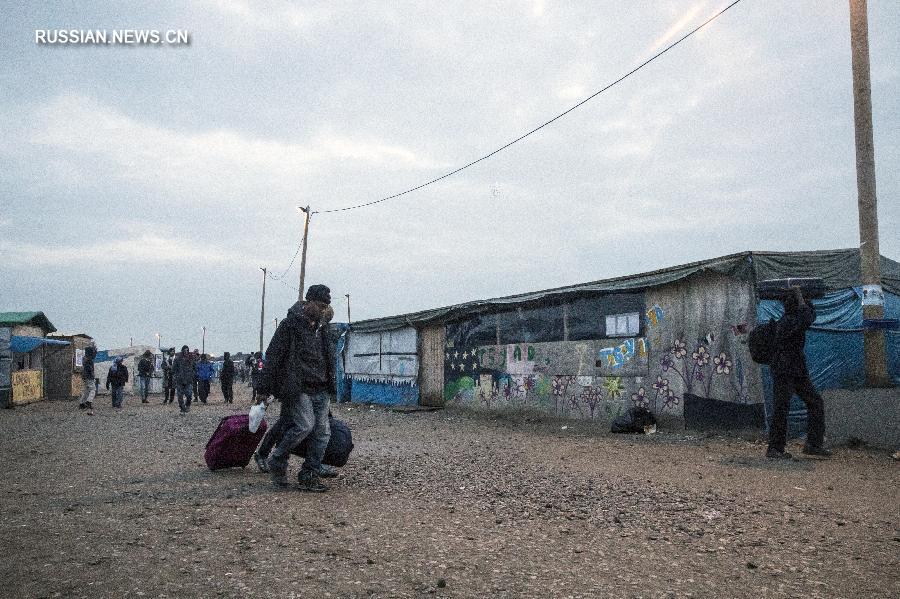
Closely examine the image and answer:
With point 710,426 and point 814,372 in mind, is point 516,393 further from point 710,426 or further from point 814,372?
point 814,372

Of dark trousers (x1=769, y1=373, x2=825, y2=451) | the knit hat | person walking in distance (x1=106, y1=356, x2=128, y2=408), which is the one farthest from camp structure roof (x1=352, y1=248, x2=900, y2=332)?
person walking in distance (x1=106, y1=356, x2=128, y2=408)

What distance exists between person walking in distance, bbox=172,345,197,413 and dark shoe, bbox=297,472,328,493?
41.4 ft

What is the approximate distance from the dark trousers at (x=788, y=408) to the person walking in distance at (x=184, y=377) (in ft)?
48.0

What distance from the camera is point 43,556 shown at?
A: 141 inches

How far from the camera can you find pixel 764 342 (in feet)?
24.9

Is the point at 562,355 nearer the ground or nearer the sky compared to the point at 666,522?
nearer the sky

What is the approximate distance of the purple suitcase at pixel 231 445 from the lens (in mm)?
6688

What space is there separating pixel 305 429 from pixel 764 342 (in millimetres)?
5586

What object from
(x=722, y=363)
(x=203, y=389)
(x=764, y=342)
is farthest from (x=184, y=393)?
(x=764, y=342)

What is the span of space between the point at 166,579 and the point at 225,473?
3.56m

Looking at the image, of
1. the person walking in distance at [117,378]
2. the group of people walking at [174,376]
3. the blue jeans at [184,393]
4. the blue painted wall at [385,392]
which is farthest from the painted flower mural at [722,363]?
the person walking in distance at [117,378]

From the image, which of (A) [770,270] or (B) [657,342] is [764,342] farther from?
(B) [657,342]

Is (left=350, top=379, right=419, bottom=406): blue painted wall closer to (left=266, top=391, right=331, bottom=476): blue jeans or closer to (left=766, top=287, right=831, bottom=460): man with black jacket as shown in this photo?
(left=766, top=287, right=831, bottom=460): man with black jacket

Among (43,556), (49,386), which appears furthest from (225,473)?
(49,386)
